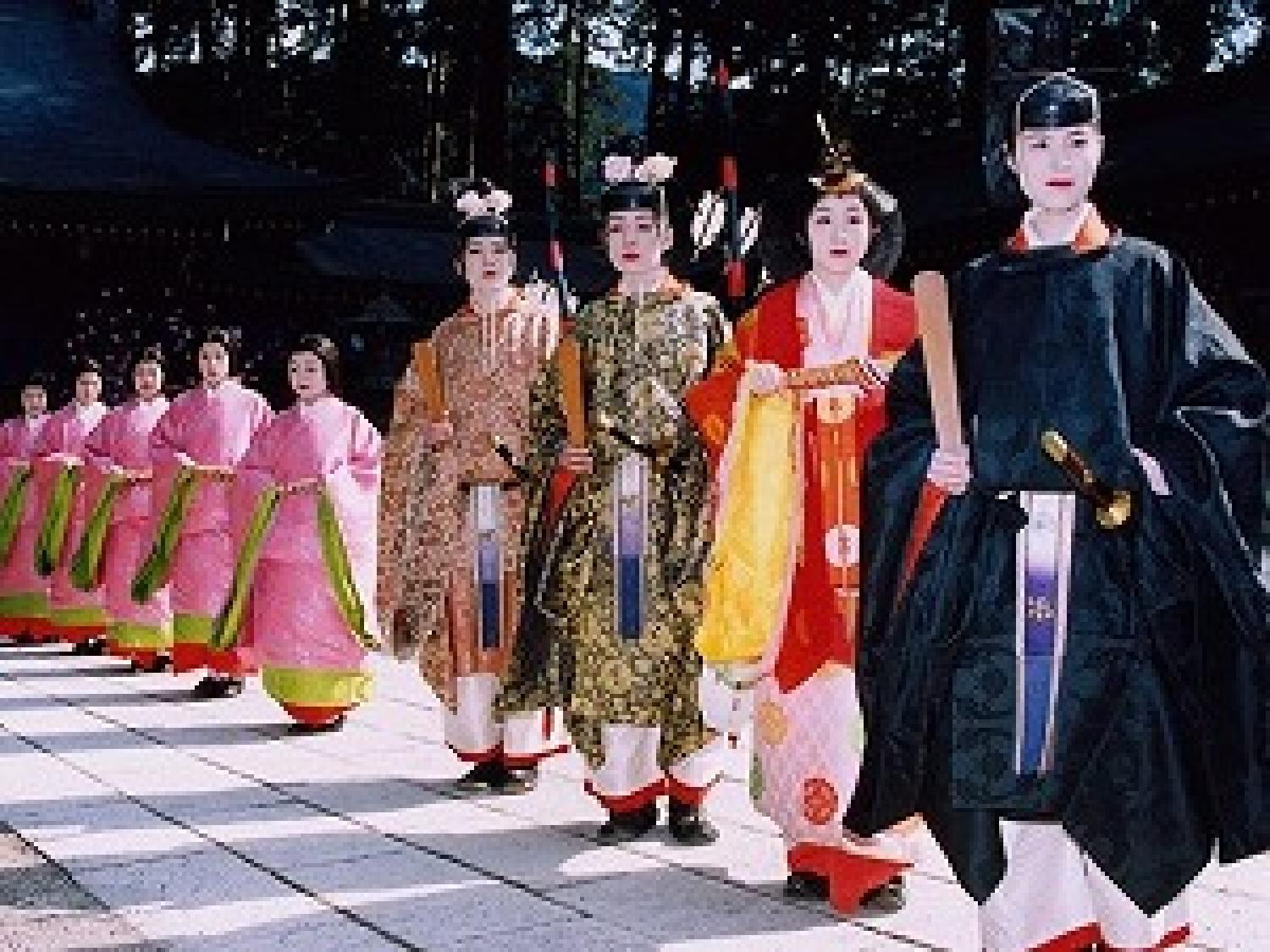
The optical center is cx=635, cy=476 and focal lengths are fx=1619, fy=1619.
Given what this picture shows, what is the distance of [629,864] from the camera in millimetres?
4648

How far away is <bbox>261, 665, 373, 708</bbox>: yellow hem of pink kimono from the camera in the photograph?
6.89 m

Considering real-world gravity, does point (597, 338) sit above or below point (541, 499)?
above

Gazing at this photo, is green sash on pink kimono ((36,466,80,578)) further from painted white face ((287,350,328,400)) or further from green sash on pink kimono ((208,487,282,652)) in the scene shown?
painted white face ((287,350,328,400))

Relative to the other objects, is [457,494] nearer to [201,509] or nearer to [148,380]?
[201,509]

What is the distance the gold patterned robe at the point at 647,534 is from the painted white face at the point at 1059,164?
1.87 metres

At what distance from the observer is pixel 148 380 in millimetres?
9727

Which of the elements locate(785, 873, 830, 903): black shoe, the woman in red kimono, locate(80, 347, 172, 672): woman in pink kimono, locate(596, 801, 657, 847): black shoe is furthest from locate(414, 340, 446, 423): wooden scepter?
locate(80, 347, 172, 672): woman in pink kimono

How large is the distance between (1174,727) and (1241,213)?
28.8 feet

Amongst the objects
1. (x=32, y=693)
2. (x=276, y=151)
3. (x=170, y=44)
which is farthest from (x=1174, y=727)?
(x=170, y=44)

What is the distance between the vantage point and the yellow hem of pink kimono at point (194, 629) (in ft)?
27.1

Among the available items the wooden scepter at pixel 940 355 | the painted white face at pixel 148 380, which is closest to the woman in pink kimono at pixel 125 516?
the painted white face at pixel 148 380

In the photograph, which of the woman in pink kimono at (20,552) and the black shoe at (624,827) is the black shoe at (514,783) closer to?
the black shoe at (624,827)

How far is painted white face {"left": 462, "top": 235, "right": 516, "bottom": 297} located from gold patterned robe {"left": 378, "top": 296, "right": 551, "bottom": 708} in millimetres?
95

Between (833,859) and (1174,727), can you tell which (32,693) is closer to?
(833,859)
